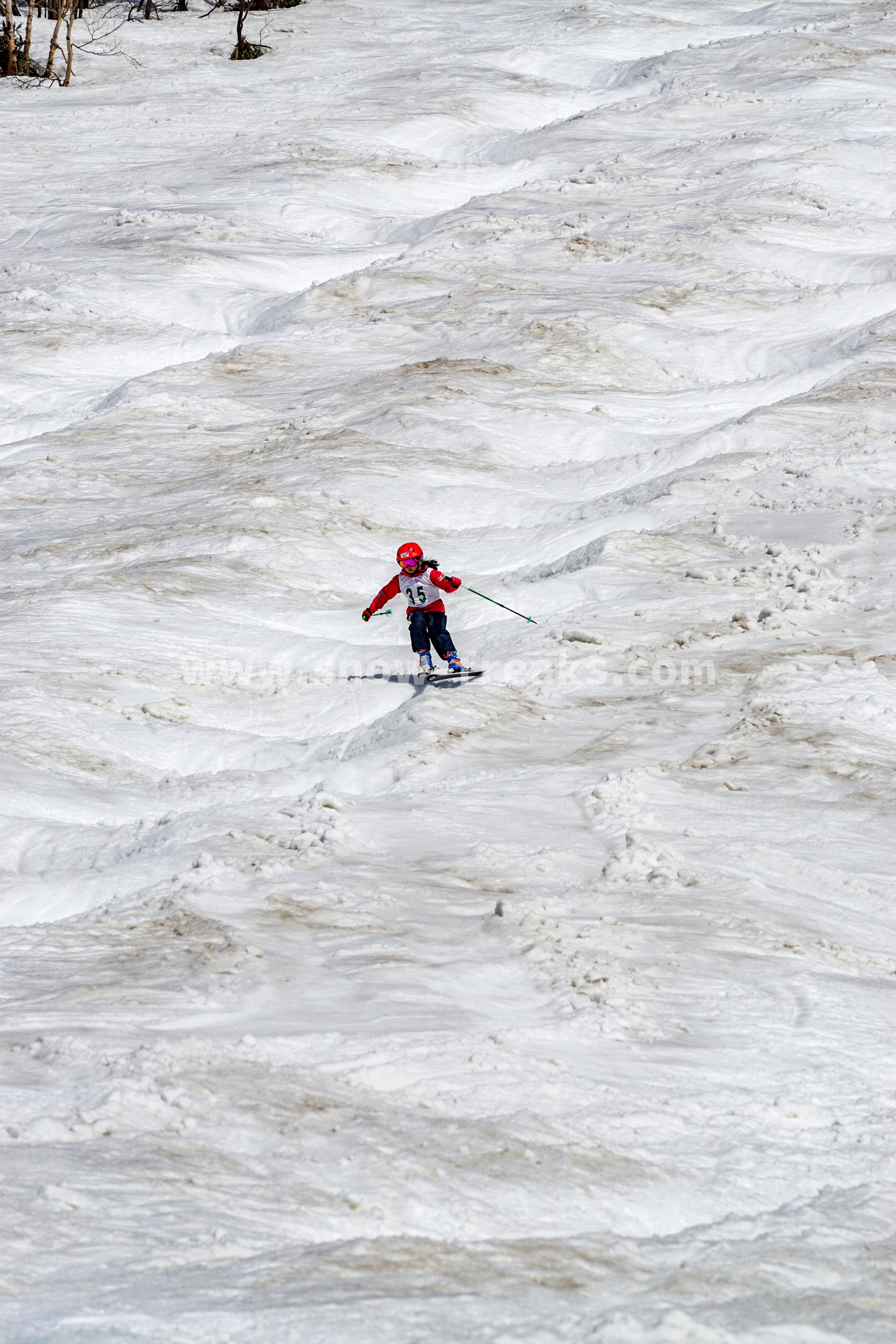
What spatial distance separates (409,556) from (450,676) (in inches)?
49.7

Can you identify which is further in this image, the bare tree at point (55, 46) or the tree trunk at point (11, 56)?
the tree trunk at point (11, 56)

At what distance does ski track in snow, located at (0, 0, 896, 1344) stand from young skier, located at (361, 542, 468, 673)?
414 millimetres

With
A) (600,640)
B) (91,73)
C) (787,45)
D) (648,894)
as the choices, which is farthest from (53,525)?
(91,73)

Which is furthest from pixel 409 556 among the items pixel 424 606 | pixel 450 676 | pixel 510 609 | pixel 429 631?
pixel 450 676

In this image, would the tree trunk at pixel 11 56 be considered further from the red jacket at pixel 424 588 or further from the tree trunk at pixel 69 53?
the red jacket at pixel 424 588

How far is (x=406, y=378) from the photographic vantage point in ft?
60.6

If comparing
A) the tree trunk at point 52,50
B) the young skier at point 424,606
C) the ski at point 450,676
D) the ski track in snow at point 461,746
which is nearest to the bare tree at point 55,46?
the tree trunk at point 52,50

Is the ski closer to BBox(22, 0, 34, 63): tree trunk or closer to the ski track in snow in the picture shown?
the ski track in snow

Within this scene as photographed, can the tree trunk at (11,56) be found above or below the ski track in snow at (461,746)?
above

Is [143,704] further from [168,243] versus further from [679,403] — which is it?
[168,243]

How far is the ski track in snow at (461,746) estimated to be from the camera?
165 inches

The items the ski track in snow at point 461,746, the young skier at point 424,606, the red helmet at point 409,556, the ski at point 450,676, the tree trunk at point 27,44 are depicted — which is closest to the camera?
the ski track in snow at point 461,746

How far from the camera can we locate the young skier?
38.3ft

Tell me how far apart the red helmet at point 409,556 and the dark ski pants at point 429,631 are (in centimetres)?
46
